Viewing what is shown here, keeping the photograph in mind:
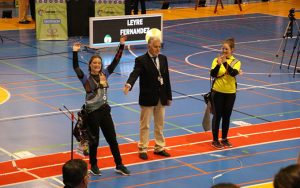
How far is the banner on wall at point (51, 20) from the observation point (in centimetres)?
2189

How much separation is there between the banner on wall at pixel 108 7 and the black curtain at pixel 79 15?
41 cm

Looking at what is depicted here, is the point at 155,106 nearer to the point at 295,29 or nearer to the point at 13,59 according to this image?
the point at 13,59

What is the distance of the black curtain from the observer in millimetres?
22453

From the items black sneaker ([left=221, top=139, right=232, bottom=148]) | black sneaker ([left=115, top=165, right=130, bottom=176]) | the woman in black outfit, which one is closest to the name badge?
the woman in black outfit

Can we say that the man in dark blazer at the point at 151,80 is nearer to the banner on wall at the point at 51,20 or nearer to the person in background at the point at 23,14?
the banner on wall at the point at 51,20

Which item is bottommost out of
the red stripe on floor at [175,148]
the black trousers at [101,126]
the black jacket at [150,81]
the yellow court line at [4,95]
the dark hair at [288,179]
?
the red stripe on floor at [175,148]

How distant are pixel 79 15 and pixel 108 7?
3.62 feet

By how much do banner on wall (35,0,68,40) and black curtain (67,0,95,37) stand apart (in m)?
0.28

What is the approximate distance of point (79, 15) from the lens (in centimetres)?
2267

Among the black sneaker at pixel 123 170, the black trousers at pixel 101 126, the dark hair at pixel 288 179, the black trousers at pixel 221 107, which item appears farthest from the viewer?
the black trousers at pixel 221 107

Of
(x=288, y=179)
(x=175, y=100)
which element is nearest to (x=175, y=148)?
(x=175, y=100)

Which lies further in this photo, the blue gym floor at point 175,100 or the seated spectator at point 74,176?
the blue gym floor at point 175,100

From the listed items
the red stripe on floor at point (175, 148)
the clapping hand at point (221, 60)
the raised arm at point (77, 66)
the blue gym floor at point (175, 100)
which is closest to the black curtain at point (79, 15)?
the blue gym floor at point (175, 100)

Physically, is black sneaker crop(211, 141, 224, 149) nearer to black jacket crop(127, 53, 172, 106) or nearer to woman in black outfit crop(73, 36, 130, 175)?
black jacket crop(127, 53, 172, 106)
